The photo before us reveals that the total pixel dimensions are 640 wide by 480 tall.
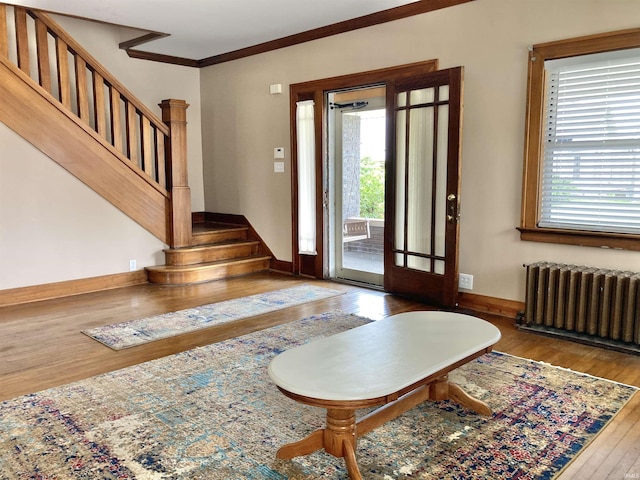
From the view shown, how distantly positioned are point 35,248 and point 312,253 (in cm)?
298

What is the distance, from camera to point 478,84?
4504 millimetres

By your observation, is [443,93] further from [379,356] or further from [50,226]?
[50,226]

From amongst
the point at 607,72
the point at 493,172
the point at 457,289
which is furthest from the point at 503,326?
the point at 607,72

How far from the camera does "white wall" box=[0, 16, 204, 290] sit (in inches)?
196

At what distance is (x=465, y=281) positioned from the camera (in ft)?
15.6

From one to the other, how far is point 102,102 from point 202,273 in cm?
217

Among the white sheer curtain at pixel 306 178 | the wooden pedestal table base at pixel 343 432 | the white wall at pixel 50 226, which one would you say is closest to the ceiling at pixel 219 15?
the white sheer curtain at pixel 306 178

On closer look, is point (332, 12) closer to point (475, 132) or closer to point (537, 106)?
point (475, 132)

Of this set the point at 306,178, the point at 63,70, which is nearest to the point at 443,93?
the point at 306,178

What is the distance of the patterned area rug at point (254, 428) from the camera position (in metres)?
2.19

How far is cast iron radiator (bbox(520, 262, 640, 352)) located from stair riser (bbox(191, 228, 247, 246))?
155 inches

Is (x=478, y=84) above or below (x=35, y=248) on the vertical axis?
above

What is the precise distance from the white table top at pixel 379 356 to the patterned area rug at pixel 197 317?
202 cm

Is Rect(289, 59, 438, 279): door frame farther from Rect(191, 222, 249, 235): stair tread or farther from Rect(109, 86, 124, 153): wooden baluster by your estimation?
Rect(109, 86, 124, 153): wooden baluster
